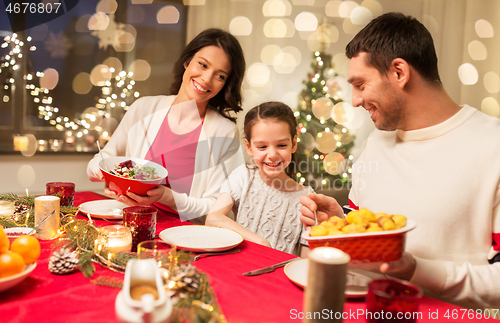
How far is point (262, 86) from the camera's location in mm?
4328

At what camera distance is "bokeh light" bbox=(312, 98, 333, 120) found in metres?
4.04

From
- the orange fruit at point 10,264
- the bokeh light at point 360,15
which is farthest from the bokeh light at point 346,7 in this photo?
the orange fruit at point 10,264

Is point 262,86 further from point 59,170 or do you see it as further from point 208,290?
point 208,290

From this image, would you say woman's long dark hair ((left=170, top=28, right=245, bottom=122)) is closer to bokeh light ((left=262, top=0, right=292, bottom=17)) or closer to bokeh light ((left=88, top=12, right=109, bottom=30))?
bokeh light ((left=88, top=12, right=109, bottom=30))

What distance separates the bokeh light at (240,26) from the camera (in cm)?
414

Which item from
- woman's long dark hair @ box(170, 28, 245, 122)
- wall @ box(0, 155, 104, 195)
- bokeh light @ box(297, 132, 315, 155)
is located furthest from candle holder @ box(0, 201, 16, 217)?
bokeh light @ box(297, 132, 315, 155)

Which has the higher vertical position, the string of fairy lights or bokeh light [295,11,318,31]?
bokeh light [295,11,318,31]

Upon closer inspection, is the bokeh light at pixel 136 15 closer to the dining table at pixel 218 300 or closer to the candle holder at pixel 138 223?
the candle holder at pixel 138 223

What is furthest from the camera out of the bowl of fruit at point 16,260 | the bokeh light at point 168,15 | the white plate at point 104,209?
the bokeh light at point 168,15

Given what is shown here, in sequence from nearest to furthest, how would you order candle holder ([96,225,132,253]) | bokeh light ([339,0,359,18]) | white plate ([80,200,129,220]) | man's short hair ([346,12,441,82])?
candle holder ([96,225,132,253]), man's short hair ([346,12,441,82]), white plate ([80,200,129,220]), bokeh light ([339,0,359,18])

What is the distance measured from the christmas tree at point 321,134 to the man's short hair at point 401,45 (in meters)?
2.55

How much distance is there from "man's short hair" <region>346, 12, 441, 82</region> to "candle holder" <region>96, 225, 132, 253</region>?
112 centimetres

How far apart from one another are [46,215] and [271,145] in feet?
3.52

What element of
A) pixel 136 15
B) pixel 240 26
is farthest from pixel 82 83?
pixel 240 26
